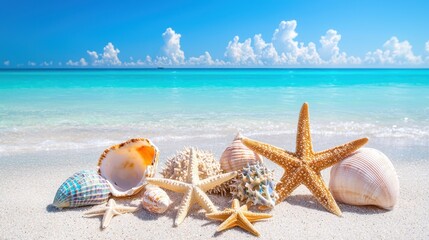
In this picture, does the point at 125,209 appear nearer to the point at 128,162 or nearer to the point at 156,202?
the point at 156,202

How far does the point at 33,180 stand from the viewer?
14.5 feet

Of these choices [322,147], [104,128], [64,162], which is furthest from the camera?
[104,128]

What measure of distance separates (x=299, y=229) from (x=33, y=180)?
10.0ft

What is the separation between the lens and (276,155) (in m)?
3.66

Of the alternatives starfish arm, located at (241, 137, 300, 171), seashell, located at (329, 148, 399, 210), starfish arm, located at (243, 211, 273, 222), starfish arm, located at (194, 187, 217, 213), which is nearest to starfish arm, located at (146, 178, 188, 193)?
starfish arm, located at (194, 187, 217, 213)

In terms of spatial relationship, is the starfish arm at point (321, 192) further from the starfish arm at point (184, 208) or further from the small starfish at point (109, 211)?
the small starfish at point (109, 211)

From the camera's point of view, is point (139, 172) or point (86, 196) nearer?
point (86, 196)

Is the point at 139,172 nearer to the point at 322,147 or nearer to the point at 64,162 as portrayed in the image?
the point at 64,162

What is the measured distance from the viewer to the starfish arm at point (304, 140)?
3.66 m

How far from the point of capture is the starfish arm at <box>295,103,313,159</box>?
3.66 meters

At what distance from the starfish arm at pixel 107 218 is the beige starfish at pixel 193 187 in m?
0.43

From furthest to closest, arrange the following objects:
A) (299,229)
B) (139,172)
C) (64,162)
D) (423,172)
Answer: (64,162)
(423,172)
(139,172)
(299,229)

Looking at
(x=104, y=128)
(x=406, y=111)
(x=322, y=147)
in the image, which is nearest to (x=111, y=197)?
(x=322, y=147)

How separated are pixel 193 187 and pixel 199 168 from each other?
14.9 inches
